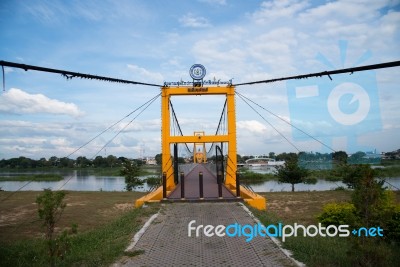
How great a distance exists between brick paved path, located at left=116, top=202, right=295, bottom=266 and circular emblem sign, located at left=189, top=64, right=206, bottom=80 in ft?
21.7

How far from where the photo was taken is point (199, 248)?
5234 millimetres

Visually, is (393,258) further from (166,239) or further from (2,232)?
(2,232)

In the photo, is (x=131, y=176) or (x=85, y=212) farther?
(x=131, y=176)

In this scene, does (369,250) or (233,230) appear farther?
(233,230)

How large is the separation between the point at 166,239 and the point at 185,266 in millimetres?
1331

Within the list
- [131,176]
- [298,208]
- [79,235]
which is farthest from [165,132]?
[131,176]

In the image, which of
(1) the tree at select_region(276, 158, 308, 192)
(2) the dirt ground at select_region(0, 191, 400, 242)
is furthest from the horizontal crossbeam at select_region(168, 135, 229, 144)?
(1) the tree at select_region(276, 158, 308, 192)

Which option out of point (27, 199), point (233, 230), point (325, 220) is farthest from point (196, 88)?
point (27, 199)

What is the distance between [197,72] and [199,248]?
8633mm

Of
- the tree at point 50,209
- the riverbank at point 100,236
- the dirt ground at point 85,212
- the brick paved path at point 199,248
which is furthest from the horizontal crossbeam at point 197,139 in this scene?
the tree at point 50,209

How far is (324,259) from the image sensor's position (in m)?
4.49

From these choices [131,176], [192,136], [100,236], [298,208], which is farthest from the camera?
[131,176]

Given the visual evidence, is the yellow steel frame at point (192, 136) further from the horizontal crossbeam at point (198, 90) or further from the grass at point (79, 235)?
the grass at point (79, 235)

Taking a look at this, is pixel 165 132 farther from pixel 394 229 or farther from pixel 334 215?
pixel 394 229
